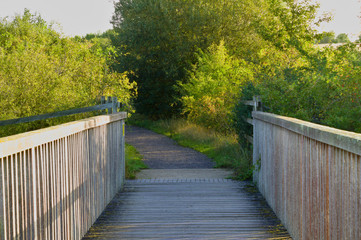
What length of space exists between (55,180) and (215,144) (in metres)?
12.7

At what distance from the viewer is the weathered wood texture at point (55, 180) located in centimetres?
317

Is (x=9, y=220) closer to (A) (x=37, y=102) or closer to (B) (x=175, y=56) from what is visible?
A: (A) (x=37, y=102)

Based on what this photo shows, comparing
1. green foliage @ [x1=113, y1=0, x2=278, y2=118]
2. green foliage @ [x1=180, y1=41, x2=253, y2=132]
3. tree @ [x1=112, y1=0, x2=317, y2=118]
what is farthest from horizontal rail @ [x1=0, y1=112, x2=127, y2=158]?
tree @ [x1=112, y1=0, x2=317, y2=118]

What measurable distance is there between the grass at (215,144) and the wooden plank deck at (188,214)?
1.16 metres

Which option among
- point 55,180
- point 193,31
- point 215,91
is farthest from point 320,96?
point 193,31

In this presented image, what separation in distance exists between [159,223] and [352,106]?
171 inches

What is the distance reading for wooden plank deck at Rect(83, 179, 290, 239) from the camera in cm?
580

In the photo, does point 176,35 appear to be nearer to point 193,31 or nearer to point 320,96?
point 193,31

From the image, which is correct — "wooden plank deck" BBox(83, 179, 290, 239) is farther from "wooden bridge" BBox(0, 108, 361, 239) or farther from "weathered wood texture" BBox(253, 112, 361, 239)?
"weathered wood texture" BBox(253, 112, 361, 239)

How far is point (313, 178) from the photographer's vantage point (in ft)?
14.5

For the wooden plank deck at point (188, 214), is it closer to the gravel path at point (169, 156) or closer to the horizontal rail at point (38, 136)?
the horizontal rail at point (38, 136)

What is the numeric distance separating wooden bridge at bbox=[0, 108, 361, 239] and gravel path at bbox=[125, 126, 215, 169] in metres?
3.84

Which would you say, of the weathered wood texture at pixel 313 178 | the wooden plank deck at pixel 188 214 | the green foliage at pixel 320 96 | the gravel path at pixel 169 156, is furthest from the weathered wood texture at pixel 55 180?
the gravel path at pixel 169 156

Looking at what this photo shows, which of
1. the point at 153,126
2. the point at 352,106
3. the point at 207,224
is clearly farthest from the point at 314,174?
the point at 153,126
